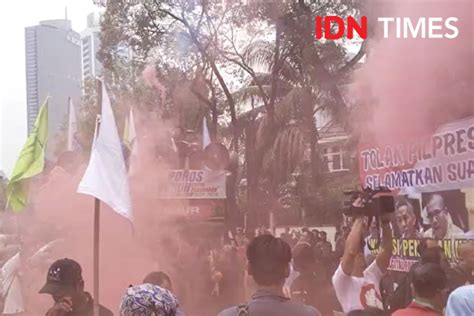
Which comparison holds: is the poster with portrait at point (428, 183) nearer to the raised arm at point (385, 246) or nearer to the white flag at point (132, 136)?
the raised arm at point (385, 246)

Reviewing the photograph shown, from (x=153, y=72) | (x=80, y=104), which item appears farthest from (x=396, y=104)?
(x=80, y=104)

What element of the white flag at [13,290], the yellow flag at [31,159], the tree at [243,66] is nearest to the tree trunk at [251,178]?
the tree at [243,66]

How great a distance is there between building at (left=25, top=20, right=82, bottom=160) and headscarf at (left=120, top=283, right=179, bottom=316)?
240 centimetres

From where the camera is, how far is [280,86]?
11.8 ft

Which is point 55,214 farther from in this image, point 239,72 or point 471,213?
point 471,213

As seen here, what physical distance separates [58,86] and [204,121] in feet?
2.77

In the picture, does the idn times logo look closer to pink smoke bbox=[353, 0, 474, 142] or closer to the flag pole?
pink smoke bbox=[353, 0, 474, 142]

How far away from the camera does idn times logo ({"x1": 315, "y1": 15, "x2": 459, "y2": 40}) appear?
10.4 feet

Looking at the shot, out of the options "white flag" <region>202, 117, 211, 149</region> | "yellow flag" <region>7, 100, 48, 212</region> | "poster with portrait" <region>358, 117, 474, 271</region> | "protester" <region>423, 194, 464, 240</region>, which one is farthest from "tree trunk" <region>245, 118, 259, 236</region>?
"yellow flag" <region>7, 100, 48, 212</region>

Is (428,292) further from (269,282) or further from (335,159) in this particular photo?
(335,159)

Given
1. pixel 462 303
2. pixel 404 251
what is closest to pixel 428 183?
pixel 404 251

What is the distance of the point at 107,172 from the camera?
3.07 metres

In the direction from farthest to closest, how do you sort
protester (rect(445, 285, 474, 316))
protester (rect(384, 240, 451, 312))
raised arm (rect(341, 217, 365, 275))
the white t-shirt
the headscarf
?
protester (rect(384, 240, 451, 312)) < the white t-shirt < raised arm (rect(341, 217, 365, 275)) < protester (rect(445, 285, 474, 316)) < the headscarf

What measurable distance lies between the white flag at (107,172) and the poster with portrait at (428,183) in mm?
1284
